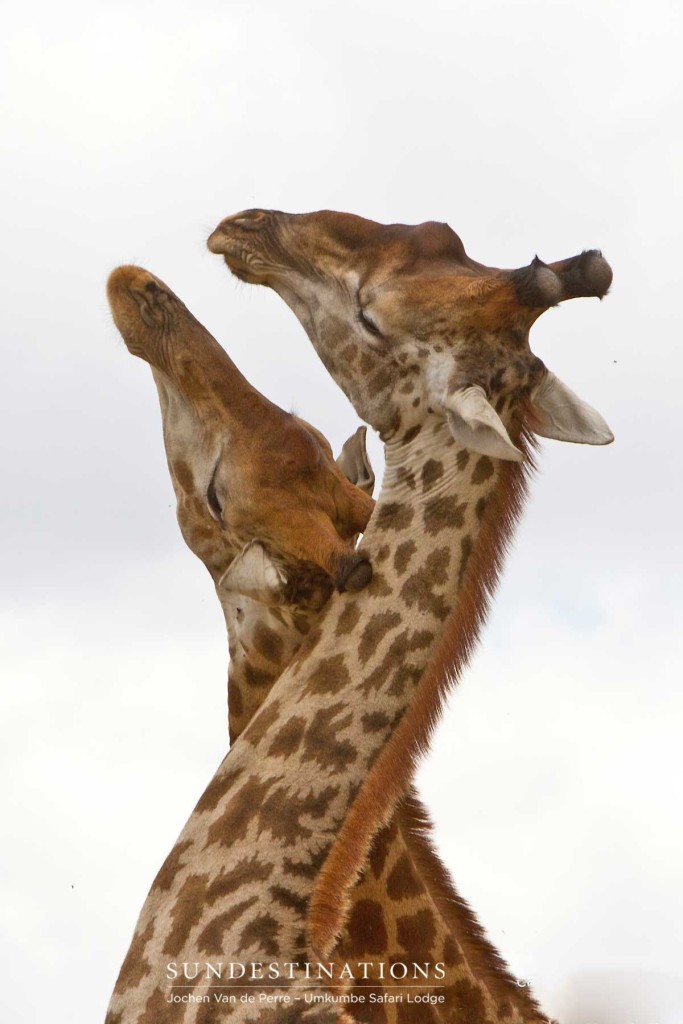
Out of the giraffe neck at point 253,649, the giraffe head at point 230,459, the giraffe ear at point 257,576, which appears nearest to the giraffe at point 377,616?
the giraffe ear at point 257,576

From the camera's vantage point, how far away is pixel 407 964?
642 centimetres

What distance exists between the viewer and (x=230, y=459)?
741 cm

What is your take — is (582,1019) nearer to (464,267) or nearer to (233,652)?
(233,652)

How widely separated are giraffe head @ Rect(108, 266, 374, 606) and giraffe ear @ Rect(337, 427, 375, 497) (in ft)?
1.88

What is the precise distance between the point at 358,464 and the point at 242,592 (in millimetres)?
1828

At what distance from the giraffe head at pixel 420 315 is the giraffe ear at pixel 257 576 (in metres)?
0.88

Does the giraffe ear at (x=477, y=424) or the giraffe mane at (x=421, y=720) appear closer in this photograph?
the giraffe mane at (x=421, y=720)

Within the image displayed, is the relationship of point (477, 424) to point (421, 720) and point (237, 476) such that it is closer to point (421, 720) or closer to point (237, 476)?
point (421, 720)

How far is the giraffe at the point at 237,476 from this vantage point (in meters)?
7.20

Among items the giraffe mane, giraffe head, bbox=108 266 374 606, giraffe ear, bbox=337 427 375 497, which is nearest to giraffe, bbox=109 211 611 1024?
the giraffe mane

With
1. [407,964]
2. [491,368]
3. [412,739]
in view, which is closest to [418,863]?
[407,964]

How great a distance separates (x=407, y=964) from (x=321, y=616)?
5.43 ft

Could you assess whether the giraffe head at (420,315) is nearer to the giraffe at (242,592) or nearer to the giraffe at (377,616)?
the giraffe at (377,616)

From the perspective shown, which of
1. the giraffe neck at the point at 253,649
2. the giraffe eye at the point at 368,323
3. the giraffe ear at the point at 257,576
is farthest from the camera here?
the giraffe neck at the point at 253,649
